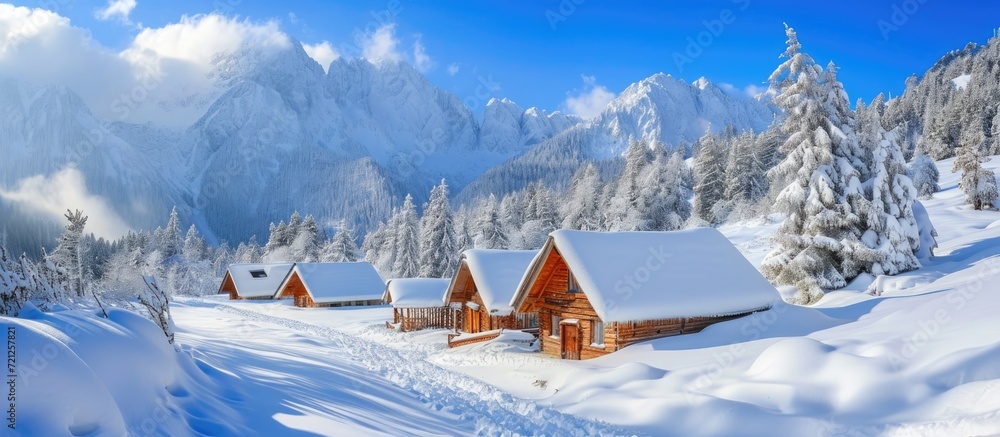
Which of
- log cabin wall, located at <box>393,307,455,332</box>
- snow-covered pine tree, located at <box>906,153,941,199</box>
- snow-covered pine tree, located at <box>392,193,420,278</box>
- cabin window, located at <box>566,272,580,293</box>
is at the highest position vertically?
snow-covered pine tree, located at <box>906,153,941,199</box>

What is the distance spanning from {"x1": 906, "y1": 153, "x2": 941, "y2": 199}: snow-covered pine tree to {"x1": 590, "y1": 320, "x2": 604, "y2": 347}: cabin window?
1934 inches

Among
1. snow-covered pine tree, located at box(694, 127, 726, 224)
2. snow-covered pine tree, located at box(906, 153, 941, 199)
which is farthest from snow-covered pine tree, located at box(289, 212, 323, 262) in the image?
snow-covered pine tree, located at box(906, 153, 941, 199)

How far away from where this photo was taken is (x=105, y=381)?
6750 mm

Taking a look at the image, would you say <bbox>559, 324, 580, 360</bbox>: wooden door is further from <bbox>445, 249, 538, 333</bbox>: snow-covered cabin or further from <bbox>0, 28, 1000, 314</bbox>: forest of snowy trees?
<bbox>0, 28, 1000, 314</bbox>: forest of snowy trees

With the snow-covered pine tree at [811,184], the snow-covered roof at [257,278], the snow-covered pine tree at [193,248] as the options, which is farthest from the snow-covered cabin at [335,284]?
the snow-covered pine tree at [193,248]

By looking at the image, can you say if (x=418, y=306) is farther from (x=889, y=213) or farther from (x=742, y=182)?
(x=742, y=182)

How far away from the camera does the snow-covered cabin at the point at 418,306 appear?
35.6 m

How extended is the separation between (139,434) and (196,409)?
1.91 metres

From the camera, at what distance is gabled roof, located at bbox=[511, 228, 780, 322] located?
1966 centimetres

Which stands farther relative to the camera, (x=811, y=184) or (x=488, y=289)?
(x=488, y=289)

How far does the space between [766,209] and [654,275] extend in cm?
3765

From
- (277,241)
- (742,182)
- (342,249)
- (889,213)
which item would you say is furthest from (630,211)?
(277,241)

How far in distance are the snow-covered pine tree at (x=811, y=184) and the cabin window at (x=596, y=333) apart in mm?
11154

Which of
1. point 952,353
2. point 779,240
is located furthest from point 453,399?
point 779,240
